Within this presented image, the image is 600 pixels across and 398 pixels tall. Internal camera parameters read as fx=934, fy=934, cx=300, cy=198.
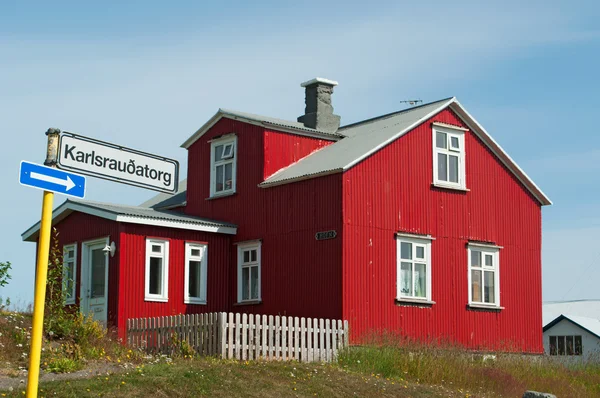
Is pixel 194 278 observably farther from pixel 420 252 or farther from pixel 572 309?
pixel 572 309

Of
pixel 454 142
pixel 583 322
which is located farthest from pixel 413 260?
pixel 583 322

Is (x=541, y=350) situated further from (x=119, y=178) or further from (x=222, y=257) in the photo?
(x=119, y=178)

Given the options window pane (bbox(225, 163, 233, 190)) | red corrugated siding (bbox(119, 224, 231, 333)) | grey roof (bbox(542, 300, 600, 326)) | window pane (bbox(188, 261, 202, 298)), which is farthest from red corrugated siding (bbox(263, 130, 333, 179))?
grey roof (bbox(542, 300, 600, 326))

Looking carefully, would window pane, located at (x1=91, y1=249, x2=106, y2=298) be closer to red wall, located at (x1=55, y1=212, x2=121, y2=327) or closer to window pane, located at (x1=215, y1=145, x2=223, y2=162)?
red wall, located at (x1=55, y1=212, x2=121, y2=327)

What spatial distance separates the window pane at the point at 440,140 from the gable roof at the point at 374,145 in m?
0.72

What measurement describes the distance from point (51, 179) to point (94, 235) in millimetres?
18046

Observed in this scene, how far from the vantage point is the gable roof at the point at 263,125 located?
27797mm

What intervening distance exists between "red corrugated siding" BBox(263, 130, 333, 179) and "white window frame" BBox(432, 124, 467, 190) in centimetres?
390

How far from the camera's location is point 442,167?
90.4 ft

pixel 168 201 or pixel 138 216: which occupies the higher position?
pixel 168 201

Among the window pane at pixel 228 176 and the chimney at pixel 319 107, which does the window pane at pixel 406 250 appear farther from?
the window pane at pixel 228 176

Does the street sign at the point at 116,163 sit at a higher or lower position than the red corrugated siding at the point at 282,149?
lower

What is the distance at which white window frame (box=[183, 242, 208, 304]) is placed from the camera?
1040 inches

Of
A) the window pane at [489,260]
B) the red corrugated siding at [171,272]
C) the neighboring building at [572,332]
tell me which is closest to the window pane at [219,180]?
the red corrugated siding at [171,272]
